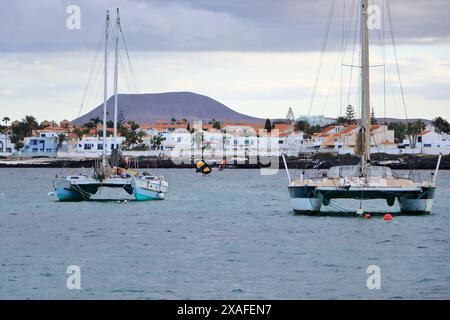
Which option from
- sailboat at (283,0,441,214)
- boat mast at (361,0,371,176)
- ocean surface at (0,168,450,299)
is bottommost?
ocean surface at (0,168,450,299)

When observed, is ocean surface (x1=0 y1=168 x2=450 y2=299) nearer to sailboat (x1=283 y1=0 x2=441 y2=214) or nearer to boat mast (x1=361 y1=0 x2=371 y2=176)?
sailboat (x1=283 y1=0 x2=441 y2=214)

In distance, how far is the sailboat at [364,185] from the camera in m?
51.5

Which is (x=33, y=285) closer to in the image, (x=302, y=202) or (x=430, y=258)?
(x=430, y=258)

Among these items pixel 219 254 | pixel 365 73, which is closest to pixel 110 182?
pixel 365 73

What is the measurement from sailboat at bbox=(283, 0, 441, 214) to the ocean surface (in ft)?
2.92

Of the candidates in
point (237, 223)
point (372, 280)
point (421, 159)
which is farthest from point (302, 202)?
point (421, 159)

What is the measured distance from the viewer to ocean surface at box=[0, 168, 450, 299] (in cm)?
3378

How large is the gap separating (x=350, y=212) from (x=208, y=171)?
10190 centimetres

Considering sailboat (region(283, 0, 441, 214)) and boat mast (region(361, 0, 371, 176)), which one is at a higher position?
boat mast (region(361, 0, 371, 176))

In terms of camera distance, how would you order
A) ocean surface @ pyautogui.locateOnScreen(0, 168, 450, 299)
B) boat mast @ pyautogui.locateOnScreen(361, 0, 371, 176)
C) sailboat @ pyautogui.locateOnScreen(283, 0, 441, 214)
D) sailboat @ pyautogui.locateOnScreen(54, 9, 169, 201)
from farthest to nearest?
sailboat @ pyautogui.locateOnScreen(54, 9, 169, 201), boat mast @ pyautogui.locateOnScreen(361, 0, 371, 176), sailboat @ pyautogui.locateOnScreen(283, 0, 441, 214), ocean surface @ pyautogui.locateOnScreen(0, 168, 450, 299)

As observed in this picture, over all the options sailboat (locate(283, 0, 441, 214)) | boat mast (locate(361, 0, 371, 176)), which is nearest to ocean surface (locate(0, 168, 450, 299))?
sailboat (locate(283, 0, 441, 214))

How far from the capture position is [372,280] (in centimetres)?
3459

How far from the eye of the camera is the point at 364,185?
51.3 metres

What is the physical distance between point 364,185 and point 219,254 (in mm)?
11167
